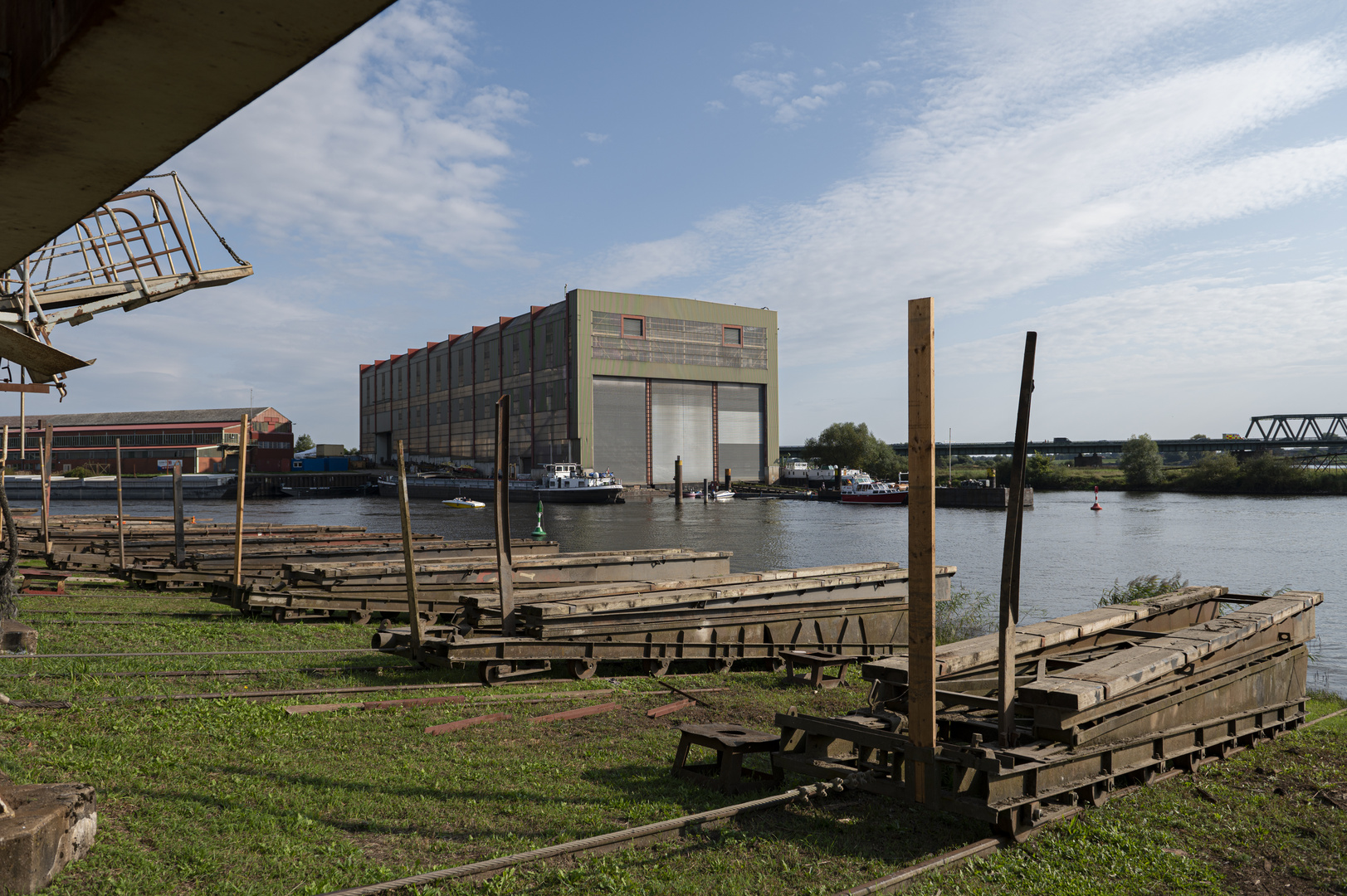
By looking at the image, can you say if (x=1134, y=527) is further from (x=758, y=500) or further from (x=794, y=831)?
(x=794, y=831)

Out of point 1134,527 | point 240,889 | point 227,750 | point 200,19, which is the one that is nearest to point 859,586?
point 227,750

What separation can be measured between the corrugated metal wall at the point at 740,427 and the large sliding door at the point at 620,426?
28.4ft

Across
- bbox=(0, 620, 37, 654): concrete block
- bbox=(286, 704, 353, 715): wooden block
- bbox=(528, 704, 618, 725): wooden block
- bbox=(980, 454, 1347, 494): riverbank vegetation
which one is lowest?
bbox=(528, 704, 618, 725): wooden block

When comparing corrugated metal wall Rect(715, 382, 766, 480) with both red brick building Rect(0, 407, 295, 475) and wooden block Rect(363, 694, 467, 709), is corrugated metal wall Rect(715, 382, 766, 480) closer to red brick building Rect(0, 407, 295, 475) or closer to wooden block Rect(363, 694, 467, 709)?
red brick building Rect(0, 407, 295, 475)

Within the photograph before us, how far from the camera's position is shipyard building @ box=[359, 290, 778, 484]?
71438mm

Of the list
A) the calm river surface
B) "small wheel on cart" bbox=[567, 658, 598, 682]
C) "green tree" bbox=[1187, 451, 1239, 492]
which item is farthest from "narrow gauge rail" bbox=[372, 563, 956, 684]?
"green tree" bbox=[1187, 451, 1239, 492]

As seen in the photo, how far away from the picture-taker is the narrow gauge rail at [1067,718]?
18.8ft

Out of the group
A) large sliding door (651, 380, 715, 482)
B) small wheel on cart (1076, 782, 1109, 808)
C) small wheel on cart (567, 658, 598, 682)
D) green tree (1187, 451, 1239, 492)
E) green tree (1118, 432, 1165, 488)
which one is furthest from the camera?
green tree (1118, 432, 1165, 488)

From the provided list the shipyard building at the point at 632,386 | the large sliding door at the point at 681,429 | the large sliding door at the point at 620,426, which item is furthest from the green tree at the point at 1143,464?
the large sliding door at the point at 620,426

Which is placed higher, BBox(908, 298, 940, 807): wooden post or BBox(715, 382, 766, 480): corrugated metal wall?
BBox(715, 382, 766, 480): corrugated metal wall

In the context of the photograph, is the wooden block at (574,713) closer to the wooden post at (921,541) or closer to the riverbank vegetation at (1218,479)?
the wooden post at (921,541)

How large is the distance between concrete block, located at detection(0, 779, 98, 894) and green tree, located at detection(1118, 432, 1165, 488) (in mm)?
101309

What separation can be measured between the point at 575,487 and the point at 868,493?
92.9ft

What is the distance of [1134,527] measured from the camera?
47.5 meters
